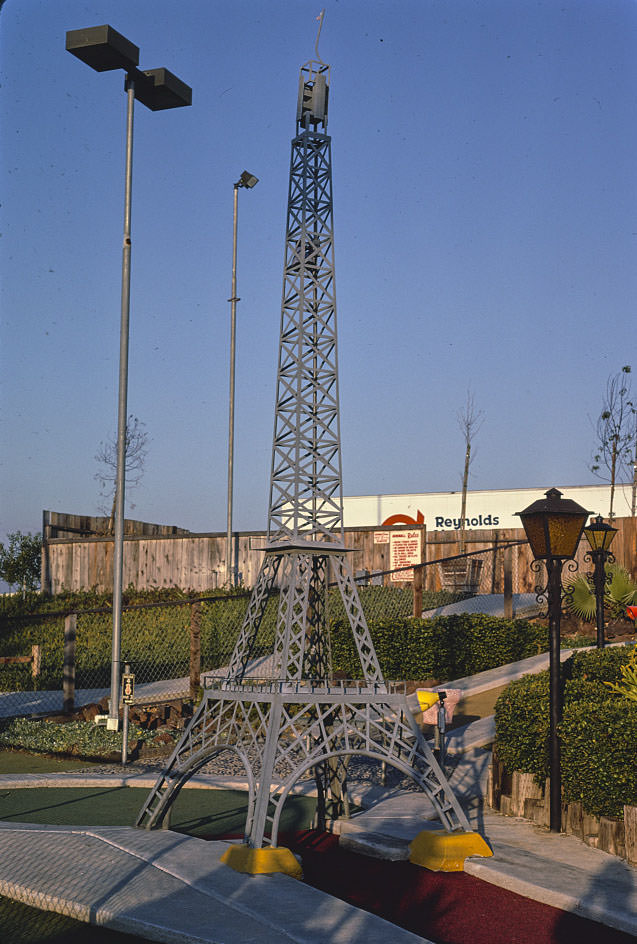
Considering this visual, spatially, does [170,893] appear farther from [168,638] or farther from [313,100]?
[168,638]

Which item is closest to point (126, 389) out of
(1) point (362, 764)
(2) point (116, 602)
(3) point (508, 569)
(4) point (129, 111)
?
(2) point (116, 602)

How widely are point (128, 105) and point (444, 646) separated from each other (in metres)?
10.6

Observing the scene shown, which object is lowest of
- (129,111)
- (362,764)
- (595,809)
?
(362,764)

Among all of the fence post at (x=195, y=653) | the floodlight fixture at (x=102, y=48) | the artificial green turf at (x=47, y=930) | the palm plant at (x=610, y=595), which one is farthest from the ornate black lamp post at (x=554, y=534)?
the palm plant at (x=610, y=595)

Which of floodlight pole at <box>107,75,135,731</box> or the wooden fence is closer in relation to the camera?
floodlight pole at <box>107,75,135,731</box>

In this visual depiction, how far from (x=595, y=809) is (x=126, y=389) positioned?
9920 mm

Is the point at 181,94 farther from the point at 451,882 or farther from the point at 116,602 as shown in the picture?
the point at 451,882

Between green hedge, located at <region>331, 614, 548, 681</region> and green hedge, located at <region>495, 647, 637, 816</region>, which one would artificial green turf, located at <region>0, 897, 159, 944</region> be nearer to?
green hedge, located at <region>495, 647, 637, 816</region>

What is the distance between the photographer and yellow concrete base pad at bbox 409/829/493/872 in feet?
24.1

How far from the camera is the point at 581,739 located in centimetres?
846

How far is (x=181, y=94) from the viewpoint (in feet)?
50.5

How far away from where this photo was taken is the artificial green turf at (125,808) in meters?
9.28

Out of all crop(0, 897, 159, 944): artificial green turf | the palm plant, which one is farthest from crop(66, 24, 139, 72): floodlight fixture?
the palm plant

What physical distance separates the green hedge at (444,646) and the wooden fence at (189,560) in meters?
8.10
